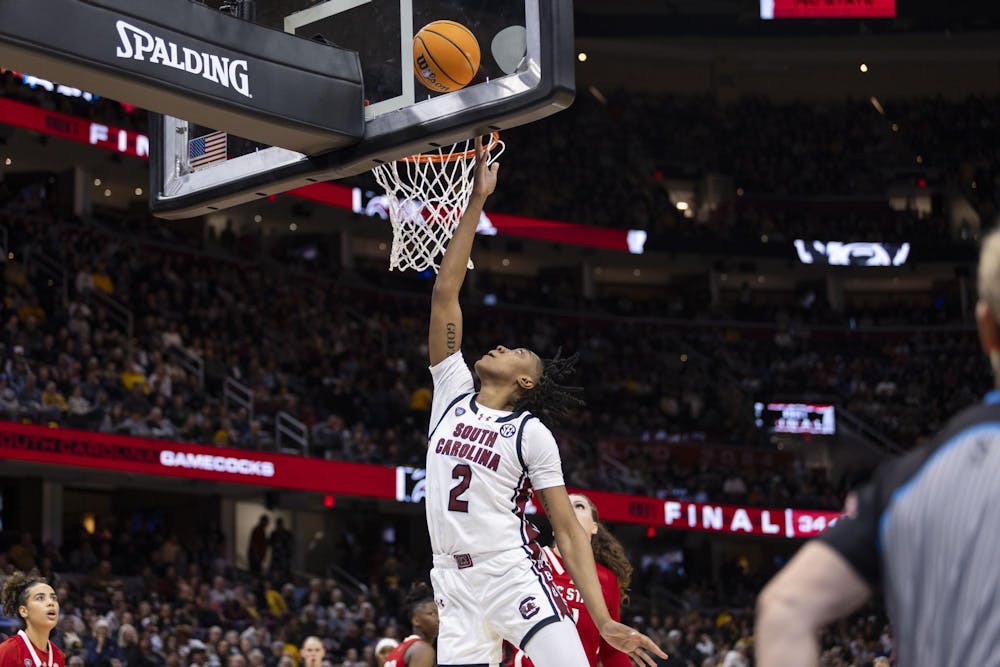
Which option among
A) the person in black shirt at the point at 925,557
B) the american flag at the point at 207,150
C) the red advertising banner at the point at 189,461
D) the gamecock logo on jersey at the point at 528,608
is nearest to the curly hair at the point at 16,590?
the american flag at the point at 207,150

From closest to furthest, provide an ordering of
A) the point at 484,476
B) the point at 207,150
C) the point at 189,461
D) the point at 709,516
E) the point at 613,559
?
1. the point at 484,476
2. the point at 207,150
3. the point at 613,559
4. the point at 189,461
5. the point at 709,516

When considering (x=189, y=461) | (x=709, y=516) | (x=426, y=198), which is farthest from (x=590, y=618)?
(x=709, y=516)

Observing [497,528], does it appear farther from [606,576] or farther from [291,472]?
[291,472]

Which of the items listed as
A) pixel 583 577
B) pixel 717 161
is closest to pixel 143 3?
pixel 583 577

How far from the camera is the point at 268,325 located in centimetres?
2484

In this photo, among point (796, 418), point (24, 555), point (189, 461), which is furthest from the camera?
point (796, 418)

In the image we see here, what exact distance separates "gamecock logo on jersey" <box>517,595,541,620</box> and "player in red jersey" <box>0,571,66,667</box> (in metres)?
3.18

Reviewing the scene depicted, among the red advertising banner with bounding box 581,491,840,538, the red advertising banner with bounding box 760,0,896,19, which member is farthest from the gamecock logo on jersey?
the red advertising banner with bounding box 760,0,896,19

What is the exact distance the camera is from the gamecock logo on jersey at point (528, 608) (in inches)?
196

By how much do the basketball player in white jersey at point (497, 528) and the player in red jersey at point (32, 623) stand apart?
2.88m

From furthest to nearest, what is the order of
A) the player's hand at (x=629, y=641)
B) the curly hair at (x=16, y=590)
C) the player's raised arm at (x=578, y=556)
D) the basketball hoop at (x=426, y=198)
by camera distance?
the curly hair at (x=16, y=590) < the basketball hoop at (x=426, y=198) < the player's raised arm at (x=578, y=556) < the player's hand at (x=629, y=641)

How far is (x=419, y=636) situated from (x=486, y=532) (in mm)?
1882

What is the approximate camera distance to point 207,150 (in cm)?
595

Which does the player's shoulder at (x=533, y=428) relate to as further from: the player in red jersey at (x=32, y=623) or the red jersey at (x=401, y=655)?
the player in red jersey at (x=32, y=623)
